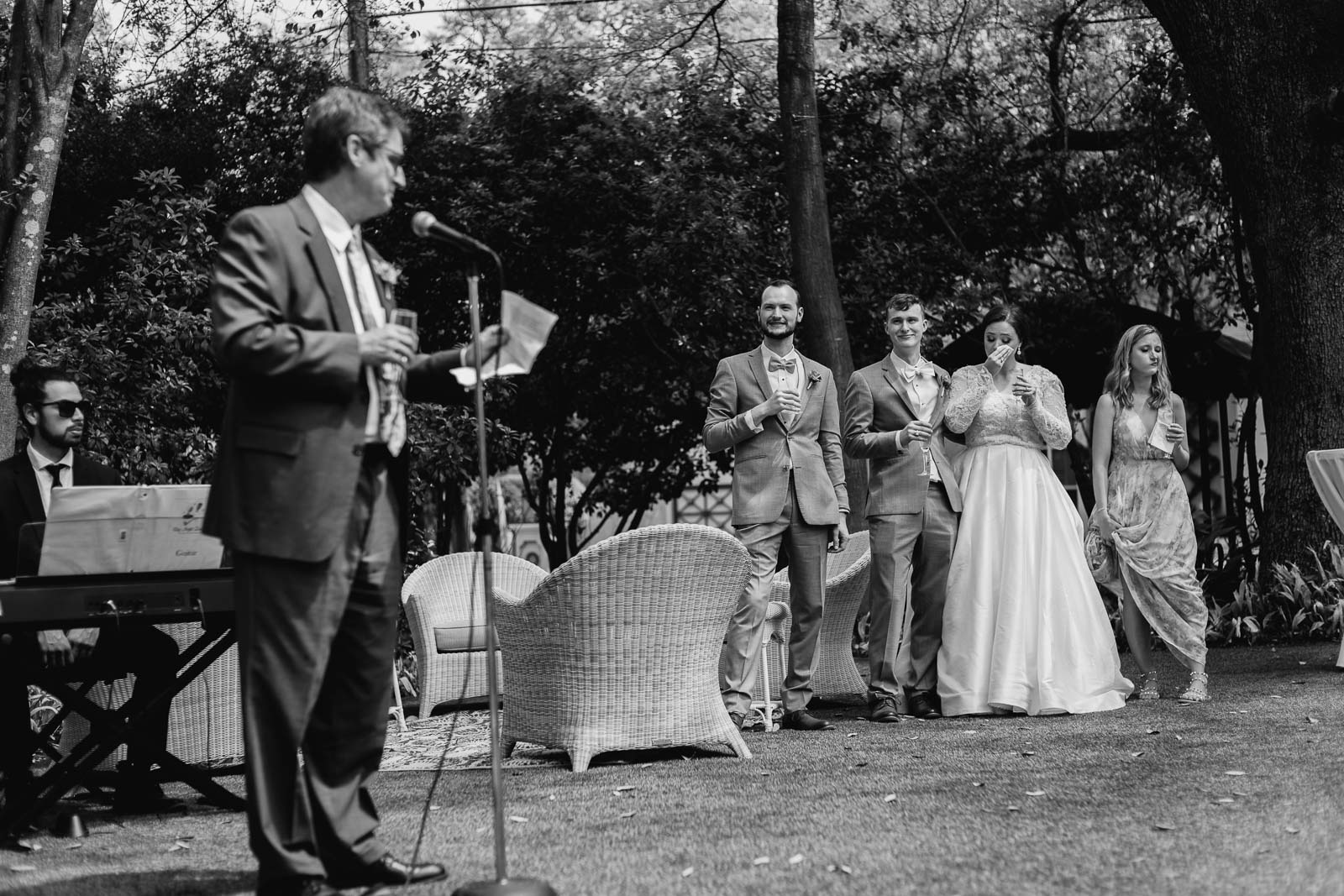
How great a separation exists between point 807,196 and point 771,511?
4605 millimetres

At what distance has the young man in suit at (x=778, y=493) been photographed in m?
6.69

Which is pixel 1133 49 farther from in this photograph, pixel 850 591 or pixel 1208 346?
pixel 850 591

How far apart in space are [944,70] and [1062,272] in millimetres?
2304

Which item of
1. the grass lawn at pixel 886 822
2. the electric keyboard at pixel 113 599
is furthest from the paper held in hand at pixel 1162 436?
the electric keyboard at pixel 113 599

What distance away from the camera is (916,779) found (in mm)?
5027

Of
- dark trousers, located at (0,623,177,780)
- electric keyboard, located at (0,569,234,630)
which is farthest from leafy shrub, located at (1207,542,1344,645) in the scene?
electric keyboard, located at (0,569,234,630)

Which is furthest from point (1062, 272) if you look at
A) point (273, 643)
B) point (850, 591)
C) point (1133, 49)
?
point (273, 643)

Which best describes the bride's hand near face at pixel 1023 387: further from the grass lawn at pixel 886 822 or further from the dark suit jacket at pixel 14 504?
the dark suit jacket at pixel 14 504

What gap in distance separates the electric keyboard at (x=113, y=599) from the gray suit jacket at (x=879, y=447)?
3.55 metres

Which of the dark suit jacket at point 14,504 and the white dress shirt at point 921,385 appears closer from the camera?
the dark suit jacket at point 14,504

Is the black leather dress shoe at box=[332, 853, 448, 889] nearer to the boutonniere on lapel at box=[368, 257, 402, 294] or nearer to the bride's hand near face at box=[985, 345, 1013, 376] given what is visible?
the boutonniere on lapel at box=[368, 257, 402, 294]

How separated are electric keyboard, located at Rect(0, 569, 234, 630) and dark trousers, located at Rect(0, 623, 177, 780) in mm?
632

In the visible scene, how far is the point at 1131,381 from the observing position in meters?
7.54

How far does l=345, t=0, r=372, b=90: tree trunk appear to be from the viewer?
41.0 feet
